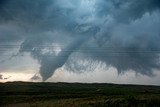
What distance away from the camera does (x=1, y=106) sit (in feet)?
261

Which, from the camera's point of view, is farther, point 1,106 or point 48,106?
point 1,106

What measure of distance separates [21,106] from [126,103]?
25006mm

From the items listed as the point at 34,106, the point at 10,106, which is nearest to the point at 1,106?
the point at 10,106

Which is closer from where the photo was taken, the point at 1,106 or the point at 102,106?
the point at 102,106

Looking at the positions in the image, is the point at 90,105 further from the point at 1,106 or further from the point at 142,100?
the point at 1,106

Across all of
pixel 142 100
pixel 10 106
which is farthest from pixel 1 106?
pixel 142 100

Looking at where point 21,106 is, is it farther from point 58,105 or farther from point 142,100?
point 142,100

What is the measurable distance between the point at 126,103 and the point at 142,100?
17.4ft

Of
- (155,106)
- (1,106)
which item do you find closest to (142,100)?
(155,106)

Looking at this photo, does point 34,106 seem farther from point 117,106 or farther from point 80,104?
point 117,106

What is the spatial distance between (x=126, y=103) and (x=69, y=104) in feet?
43.5

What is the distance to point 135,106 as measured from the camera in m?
71.3

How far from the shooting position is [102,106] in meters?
71.1

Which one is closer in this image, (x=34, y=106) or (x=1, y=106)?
(x=34, y=106)
